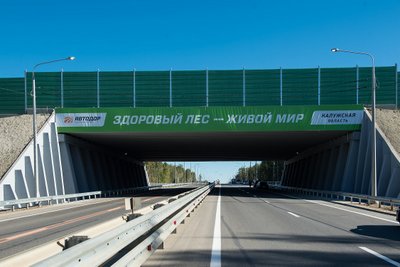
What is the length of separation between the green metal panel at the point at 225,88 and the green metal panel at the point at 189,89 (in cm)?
76

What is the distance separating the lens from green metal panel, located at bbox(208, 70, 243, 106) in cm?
4544

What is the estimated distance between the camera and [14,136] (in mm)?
40469

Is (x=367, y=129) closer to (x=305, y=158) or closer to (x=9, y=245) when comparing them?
(x=305, y=158)

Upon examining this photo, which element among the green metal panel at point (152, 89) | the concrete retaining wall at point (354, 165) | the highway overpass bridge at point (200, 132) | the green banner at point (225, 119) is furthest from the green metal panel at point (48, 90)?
the concrete retaining wall at point (354, 165)

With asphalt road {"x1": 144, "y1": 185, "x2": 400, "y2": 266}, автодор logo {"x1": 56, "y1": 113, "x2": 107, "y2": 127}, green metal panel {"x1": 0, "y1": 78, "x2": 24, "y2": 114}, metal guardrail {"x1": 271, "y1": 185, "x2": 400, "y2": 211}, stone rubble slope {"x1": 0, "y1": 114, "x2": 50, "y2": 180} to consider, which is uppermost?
green metal panel {"x1": 0, "y1": 78, "x2": 24, "y2": 114}

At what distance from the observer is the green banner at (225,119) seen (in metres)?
40.8

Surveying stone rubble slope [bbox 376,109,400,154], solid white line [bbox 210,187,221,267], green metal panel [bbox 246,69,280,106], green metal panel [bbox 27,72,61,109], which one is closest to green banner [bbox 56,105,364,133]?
stone rubble slope [bbox 376,109,400,154]

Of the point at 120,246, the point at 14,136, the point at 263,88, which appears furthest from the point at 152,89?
the point at 120,246

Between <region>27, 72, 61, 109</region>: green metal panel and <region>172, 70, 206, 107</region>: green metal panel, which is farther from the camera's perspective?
<region>27, 72, 61, 109</region>: green metal panel

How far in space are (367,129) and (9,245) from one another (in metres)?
32.8

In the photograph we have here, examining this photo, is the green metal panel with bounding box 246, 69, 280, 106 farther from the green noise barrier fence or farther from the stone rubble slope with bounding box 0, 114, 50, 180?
the stone rubble slope with bounding box 0, 114, 50, 180

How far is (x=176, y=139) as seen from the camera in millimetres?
48531

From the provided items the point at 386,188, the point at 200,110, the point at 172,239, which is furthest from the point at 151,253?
the point at 200,110

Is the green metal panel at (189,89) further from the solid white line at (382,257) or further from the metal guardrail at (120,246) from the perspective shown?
the solid white line at (382,257)
